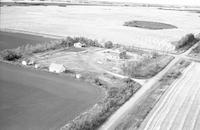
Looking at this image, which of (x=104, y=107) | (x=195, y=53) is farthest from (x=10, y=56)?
(x=195, y=53)

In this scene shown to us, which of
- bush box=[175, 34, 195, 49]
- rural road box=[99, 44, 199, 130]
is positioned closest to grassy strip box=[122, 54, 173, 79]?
rural road box=[99, 44, 199, 130]

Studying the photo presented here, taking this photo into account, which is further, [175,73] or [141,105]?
[175,73]

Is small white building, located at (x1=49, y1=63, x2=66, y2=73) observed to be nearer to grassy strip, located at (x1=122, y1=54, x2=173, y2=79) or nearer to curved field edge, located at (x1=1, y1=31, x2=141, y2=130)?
curved field edge, located at (x1=1, y1=31, x2=141, y2=130)

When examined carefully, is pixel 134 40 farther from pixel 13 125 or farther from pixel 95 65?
pixel 13 125

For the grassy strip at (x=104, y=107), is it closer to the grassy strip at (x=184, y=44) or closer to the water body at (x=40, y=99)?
the water body at (x=40, y=99)

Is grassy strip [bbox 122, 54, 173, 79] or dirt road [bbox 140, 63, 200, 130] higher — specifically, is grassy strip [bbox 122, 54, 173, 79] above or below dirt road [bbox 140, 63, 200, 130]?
above

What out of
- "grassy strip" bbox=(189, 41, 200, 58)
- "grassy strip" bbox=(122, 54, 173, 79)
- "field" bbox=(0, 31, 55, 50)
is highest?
"field" bbox=(0, 31, 55, 50)

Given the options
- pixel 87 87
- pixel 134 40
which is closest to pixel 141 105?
pixel 87 87
